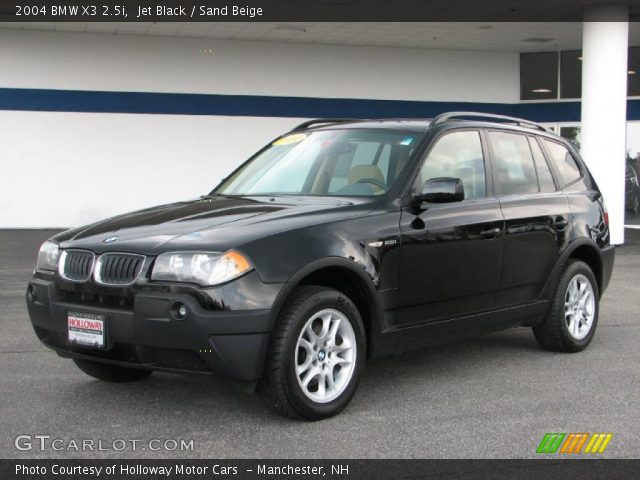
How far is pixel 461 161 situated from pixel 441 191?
0.72 metres

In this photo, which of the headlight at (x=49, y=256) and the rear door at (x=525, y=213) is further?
the rear door at (x=525, y=213)

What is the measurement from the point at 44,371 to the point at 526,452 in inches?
132

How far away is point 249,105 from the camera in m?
21.1

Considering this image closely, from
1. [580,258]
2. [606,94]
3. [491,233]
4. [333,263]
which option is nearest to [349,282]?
[333,263]

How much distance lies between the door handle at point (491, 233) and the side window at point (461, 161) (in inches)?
10.0

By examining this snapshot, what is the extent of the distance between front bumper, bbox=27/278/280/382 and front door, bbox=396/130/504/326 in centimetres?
Result: 113

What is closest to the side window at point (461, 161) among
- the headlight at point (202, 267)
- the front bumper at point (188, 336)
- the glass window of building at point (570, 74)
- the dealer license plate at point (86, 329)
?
the headlight at point (202, 267)

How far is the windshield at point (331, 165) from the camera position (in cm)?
539

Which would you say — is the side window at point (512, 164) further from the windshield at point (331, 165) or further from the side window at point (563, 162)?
the windshield at point (331, 165)

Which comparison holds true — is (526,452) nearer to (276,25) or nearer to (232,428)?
(232,428)

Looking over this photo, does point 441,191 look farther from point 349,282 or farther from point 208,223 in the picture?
point 208,223

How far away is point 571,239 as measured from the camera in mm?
6441

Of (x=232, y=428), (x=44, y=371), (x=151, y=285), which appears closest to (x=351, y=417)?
(x=232, y=428)

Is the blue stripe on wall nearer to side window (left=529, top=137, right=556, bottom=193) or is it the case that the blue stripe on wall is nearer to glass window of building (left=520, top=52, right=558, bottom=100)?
glass window of building (left=520, top=52, right=558, bottom=100)
